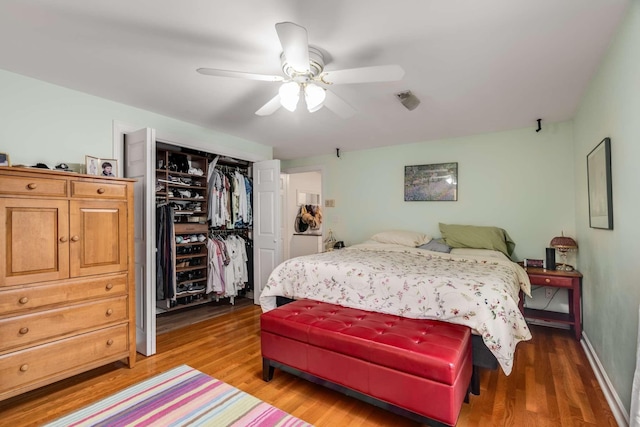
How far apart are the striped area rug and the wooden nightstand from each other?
2.73m

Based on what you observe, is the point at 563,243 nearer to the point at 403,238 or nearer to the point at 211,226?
the point at 403,238

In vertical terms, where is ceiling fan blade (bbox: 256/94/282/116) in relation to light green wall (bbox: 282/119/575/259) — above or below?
above

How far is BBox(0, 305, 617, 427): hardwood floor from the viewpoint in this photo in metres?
1.82

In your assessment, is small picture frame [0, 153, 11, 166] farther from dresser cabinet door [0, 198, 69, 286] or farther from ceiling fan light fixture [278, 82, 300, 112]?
ceiling fan light fixture [278, 82, 300, 112]

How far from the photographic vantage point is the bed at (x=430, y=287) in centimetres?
192

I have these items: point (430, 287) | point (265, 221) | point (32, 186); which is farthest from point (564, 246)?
point (32, 186)

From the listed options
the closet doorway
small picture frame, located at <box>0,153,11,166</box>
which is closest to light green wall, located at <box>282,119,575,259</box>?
the closet doorway

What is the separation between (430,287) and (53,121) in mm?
3269

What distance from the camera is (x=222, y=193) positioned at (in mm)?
4148

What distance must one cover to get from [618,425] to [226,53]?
3275 millimetres

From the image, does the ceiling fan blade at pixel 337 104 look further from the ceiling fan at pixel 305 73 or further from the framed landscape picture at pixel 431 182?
the framed landscape picture at pixel 431 182

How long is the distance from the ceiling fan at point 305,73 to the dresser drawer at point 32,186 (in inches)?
54.4

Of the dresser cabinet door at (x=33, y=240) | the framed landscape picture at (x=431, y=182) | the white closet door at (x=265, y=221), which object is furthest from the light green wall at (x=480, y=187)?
the dresser cabinet door at (x=33, y=240)

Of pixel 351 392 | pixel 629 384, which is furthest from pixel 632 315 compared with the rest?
pixel 351 392
